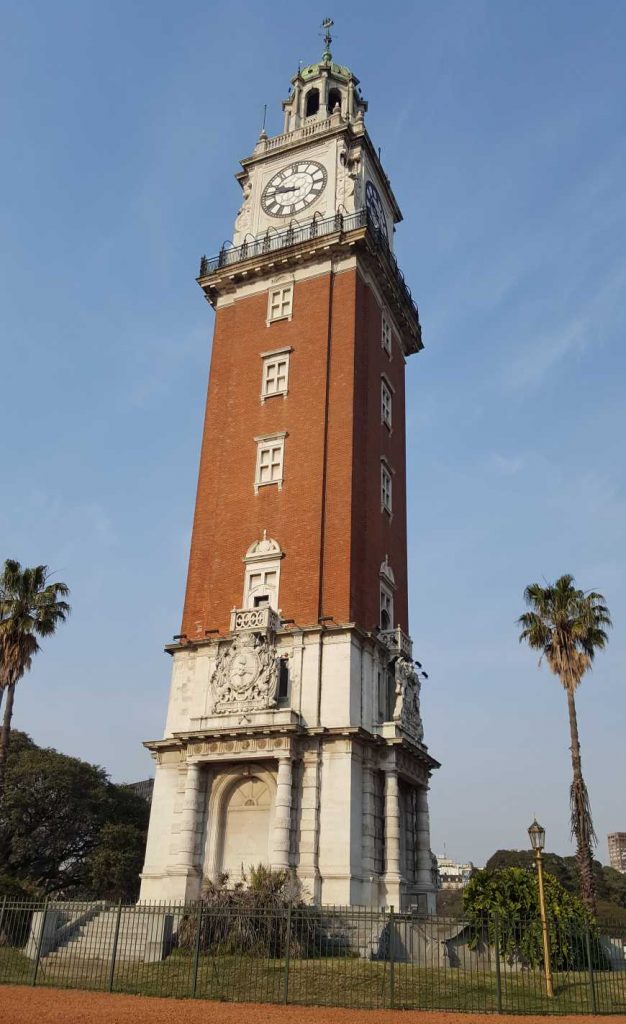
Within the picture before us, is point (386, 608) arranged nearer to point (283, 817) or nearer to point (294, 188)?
point (283, 817)

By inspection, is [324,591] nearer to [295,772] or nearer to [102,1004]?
[295,772]

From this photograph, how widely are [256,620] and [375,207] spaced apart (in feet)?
75.5

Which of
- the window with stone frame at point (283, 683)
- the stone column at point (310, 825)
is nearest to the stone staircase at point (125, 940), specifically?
the stone column at point (310, 825)

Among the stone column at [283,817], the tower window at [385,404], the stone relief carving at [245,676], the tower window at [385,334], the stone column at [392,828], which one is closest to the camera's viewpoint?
the stone column at [283,817]

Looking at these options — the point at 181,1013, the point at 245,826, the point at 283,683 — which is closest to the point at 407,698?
the point at 283,683

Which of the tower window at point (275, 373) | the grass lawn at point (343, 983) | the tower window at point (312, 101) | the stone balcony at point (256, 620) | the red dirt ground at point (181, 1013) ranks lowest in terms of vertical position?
the red dirt ground at point (181, 1013)

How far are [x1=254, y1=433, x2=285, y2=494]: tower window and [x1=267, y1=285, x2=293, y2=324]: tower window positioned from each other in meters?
5.91

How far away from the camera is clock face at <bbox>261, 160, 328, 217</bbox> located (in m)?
40.6

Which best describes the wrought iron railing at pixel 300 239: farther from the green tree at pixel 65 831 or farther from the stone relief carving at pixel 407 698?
the green tree at pixel 65 831

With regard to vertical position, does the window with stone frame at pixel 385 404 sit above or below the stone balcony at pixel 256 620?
above

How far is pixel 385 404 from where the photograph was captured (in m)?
38.2

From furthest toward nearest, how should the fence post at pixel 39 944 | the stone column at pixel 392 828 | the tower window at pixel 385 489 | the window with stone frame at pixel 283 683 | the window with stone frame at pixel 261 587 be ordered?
the tower window at pixel 385 489
the window with stone frame at pixel 261 587
the window with stone frame at pixel 283 683
the stone column at pixel 392 828
the fence post at pixel 39 944

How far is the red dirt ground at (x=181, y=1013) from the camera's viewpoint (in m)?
15.0

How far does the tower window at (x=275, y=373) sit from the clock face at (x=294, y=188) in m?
8.16
